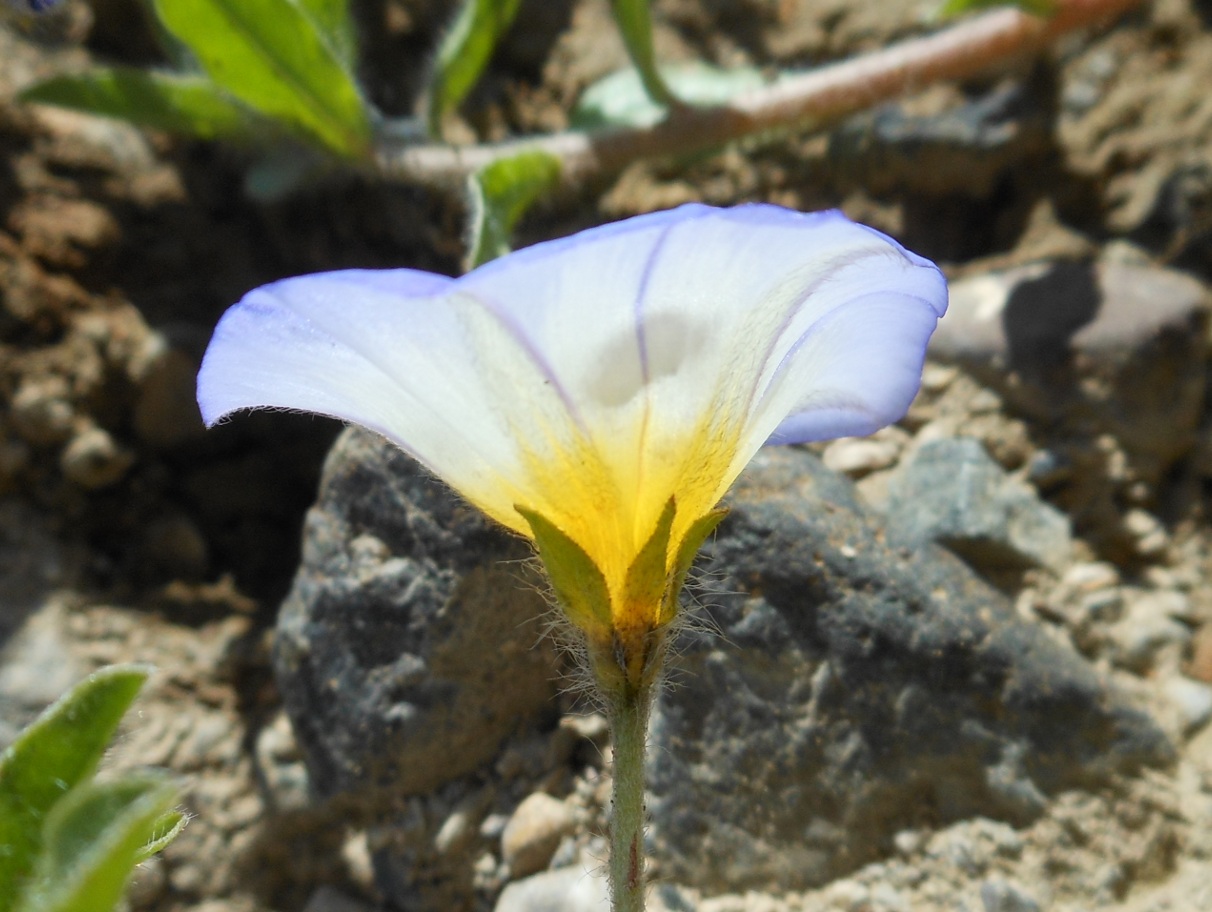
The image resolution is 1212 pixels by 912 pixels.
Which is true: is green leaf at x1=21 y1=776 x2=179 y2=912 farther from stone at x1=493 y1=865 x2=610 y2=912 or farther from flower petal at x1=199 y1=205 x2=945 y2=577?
stone at x1=493 y1=865 x2=610 y2=912

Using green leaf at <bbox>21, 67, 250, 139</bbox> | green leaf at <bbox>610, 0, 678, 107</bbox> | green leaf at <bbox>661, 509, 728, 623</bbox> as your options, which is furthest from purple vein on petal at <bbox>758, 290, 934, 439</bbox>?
green leaf at <bbox>21, 67, 250, 139</bbox>

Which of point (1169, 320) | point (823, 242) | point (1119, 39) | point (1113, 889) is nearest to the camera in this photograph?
point (823, 242)

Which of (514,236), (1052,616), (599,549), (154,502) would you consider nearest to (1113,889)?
(1052,616)

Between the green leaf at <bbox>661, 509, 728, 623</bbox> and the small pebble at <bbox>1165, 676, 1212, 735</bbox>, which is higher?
the small pebble at <bbox>1165, 676, 1212, 735</bbox>

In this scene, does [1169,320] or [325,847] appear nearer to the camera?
[325,847]

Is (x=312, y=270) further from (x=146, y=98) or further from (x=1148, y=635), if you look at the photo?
(x=1148, y=635)

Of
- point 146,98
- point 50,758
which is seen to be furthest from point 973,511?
point 146,98

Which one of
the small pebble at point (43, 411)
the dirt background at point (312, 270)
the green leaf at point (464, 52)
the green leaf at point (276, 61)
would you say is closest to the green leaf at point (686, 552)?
the dirt background at point (312, 270)

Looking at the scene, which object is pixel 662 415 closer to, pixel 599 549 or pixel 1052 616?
pixel 599 549
